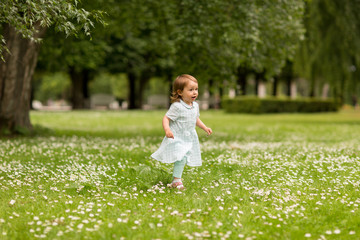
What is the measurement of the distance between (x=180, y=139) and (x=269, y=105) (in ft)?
108

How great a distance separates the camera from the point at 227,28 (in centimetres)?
1196

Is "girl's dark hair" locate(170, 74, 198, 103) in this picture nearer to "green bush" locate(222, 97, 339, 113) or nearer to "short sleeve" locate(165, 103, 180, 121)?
"short sleeve" locate(165, 103, 180, 121)

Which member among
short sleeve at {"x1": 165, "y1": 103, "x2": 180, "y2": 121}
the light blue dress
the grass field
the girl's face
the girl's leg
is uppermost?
the girl's face

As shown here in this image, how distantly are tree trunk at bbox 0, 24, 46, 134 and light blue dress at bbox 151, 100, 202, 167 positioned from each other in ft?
27.0

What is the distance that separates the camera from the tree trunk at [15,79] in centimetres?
1287

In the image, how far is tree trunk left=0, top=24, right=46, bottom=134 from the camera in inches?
507

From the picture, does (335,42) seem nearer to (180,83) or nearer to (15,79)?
(15,79)

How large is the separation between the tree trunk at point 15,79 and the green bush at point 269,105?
25.7 m

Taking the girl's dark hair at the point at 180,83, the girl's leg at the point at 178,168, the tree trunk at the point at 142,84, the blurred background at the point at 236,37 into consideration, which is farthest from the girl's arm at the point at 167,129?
the tree trunk at the point at 142,84

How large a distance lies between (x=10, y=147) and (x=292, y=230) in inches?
336

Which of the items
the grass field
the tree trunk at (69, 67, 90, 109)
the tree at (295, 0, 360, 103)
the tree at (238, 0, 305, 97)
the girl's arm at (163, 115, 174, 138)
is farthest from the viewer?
the tree trunk at (69, 67, 90, 109)

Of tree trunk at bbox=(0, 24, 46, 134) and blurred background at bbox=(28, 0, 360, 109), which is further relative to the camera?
tree trunk at bbox=(0, 24, 46, 134)

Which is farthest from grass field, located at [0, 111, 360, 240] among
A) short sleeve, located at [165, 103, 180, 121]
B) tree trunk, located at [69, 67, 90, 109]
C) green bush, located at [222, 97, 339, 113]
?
tree trunk, located at [69, 67, 90, 109]

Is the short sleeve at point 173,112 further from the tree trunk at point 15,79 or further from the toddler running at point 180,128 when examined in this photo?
the tree trunk at point 15,79
